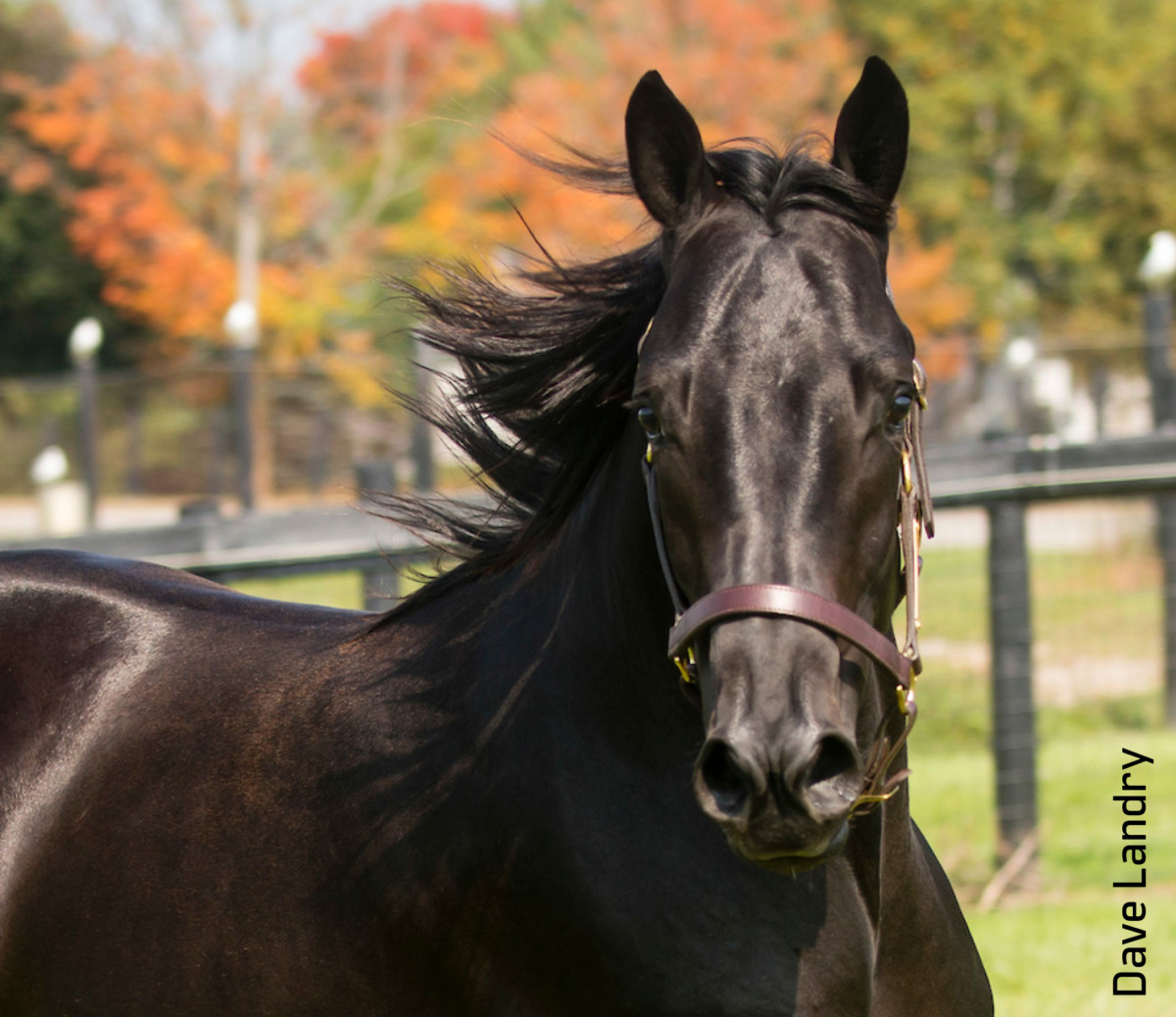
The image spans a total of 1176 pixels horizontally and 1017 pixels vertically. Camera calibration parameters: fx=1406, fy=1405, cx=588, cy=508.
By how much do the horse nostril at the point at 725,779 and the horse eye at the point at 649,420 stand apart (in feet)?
1.56

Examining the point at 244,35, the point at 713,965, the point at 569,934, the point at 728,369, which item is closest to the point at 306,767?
the point at 569,934

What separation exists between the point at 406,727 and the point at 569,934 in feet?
1.54

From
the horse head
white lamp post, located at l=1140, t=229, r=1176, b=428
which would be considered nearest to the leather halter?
the horse head

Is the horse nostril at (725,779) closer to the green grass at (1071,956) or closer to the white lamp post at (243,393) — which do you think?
the green grass at (1071,956)

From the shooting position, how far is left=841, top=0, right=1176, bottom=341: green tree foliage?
2478 cm

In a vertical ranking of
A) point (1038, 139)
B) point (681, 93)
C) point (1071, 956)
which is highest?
point (1038, 139)

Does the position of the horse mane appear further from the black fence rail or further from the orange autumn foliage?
the orange autumn foliage

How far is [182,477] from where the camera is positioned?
1323 cm

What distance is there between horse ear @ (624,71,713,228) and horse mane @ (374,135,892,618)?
5 cm

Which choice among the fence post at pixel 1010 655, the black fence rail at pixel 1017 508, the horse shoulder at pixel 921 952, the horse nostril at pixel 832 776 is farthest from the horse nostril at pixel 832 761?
the fence post at pixel 1010 655

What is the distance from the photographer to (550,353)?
2.41 meters

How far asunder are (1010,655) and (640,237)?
9.76ft

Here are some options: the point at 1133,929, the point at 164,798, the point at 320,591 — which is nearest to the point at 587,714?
the point at 164,798

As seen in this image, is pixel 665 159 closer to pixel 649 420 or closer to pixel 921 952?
pixel 649 420
